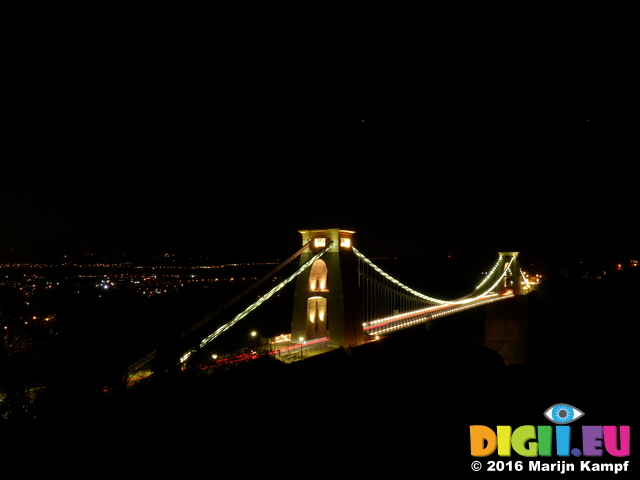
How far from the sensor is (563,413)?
26.1 ft

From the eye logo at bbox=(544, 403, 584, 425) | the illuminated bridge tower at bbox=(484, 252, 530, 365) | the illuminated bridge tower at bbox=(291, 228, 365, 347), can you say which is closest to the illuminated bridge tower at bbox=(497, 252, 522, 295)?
the illuminated bridge tower at bbox=(484, 252, 530, 365)

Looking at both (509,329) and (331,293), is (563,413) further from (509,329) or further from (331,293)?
(509,329)

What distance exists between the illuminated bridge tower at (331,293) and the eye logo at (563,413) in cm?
712

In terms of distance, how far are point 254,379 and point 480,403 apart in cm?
437

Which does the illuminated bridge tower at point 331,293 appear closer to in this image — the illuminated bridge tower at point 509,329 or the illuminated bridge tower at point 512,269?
the illuminated bridge tower at point 509,329

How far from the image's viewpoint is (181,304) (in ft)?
75.6

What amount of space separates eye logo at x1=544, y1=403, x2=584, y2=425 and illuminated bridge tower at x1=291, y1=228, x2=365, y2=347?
7.12 meters

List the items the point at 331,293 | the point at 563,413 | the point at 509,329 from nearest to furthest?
the point at 563,413
the point at 331,293
the point at 509,329

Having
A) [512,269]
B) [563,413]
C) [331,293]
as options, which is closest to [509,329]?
[512,269]

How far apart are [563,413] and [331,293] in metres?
7.97

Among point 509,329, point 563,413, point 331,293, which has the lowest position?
point 563,413

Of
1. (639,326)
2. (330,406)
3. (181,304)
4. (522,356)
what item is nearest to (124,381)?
(330,406)

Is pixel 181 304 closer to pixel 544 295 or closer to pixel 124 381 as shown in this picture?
pixel 124 381

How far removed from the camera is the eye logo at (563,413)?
7787 mm
